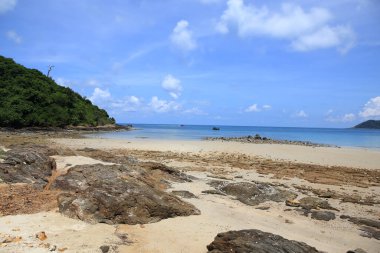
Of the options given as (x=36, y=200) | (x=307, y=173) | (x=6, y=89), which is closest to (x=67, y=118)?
(x=6, y=89)

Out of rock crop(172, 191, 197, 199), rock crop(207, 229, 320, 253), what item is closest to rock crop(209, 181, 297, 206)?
rock crop(172, 191, 197, 199)

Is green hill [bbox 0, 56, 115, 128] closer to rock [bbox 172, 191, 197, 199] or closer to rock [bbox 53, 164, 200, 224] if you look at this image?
rock [bbox 172, 191, 197, 199]

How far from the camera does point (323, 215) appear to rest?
9.95 metres

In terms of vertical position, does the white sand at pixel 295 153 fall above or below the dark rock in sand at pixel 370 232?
above

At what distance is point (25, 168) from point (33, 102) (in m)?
54.8

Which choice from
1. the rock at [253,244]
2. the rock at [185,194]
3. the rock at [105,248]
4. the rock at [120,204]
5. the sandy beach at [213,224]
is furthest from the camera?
the rock at [185,194]

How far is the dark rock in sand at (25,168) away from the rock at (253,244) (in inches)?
232

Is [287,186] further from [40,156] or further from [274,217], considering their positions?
[40,156]

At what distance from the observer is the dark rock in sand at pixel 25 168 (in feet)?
33.0

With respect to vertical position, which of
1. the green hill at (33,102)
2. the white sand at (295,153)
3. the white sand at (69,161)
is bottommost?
the white sand at (295,153)

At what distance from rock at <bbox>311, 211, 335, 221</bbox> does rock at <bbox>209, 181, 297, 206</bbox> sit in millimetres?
1591

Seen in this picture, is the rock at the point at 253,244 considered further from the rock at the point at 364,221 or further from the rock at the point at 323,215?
the rock at the point at 364,221

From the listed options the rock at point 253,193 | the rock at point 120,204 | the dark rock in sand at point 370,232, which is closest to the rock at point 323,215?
the dark rock in sand at point 370,232

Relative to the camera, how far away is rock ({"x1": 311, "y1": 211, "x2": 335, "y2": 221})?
387 inches
